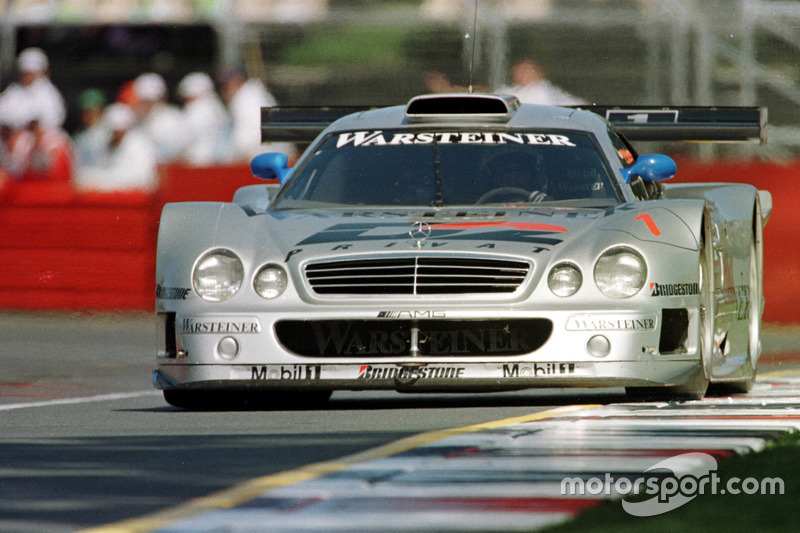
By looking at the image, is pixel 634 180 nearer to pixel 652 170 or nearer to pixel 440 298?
pixel 652 170

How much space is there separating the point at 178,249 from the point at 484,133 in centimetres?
165

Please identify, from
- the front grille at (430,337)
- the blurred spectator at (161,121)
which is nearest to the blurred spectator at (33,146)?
the blurred spectator at (161,121)

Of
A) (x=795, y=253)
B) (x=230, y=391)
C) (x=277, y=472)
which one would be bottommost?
(x=795, y=253)

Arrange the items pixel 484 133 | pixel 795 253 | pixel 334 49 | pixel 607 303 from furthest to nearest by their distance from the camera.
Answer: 1. pixel 334 49
2. pixel 795 253
3. pixel 484 133
4. pixel 607 303

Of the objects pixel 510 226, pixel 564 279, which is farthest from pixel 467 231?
pixel 564 279

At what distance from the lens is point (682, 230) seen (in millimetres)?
6926

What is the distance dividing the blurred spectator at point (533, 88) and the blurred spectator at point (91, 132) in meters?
4.66

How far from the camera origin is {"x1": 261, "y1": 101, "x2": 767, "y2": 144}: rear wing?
9609 millimetres

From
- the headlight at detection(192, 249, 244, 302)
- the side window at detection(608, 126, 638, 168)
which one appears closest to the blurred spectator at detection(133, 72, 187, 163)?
the side window at detection(608, 126, 638, 168)

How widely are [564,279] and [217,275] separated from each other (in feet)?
4.42

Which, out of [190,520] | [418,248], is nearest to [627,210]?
[418,248]

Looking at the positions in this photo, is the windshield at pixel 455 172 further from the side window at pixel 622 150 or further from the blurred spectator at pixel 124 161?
the blurred spectator at pixel 124 161

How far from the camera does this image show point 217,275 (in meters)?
6.91

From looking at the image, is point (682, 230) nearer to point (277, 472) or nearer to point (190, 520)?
point (277, 472)
